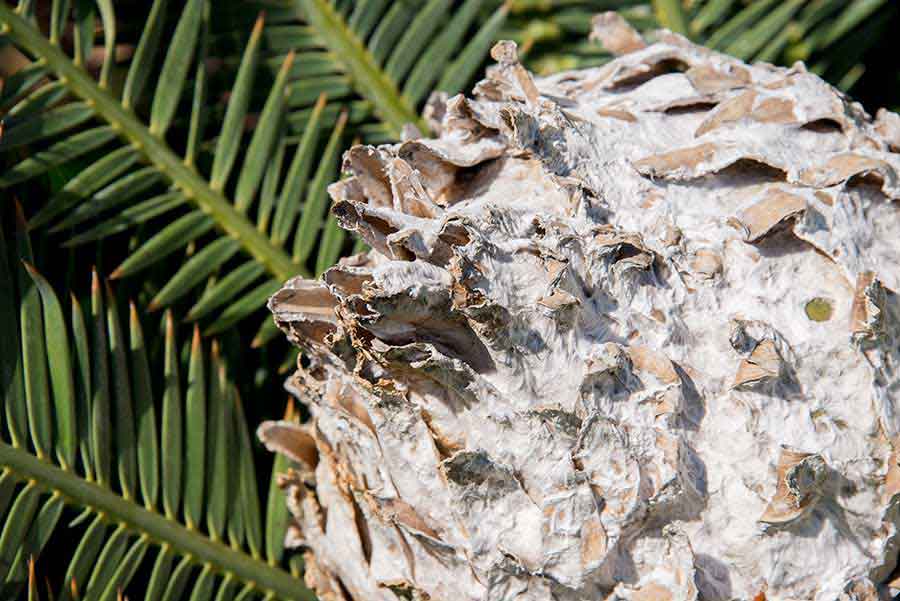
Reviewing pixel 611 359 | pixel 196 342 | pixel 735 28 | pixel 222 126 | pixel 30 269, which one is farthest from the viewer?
pixel 735 28

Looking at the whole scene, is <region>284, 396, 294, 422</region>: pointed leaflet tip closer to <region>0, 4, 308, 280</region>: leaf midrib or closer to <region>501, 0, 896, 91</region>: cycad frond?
<region>0, 4, 308, 280</region>: leaf midrib

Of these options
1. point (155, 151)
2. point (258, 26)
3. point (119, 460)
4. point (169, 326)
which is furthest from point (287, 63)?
point (119, 460)

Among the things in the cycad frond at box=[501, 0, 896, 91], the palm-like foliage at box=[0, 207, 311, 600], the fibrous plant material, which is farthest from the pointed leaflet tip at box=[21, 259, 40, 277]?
the cycad frond at box=[501, 0, 896, 91]

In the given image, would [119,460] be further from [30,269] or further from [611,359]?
[611,359]

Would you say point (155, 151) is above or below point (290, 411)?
above

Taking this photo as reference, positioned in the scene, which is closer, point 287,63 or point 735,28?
point 287,63

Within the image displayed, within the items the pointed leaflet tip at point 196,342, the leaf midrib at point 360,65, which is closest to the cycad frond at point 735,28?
the leaf midrib at point 360,65

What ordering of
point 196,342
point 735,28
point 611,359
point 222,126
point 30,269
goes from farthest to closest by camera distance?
point 735,28
point 222,126
point 196,342
point 30,269
point 611,359
